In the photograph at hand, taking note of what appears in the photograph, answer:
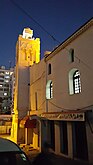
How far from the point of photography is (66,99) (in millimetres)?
13750

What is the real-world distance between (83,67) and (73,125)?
14.3 feet

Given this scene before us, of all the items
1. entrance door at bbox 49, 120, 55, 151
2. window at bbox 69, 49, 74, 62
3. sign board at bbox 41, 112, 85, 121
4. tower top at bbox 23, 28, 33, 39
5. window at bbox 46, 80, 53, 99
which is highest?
tower top at bbox 23, 28, 33, 39

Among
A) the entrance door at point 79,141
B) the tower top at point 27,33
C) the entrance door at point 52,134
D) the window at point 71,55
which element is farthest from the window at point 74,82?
the tower top at point 27,33

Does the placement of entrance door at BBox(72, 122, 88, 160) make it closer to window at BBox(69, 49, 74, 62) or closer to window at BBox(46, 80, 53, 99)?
window at BBox(69, 49, 74, 62)

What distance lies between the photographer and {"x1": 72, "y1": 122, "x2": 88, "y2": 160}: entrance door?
1170 cm

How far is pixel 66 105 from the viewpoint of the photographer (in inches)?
539

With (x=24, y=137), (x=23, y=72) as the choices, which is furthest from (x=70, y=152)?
(x=23, y=72)

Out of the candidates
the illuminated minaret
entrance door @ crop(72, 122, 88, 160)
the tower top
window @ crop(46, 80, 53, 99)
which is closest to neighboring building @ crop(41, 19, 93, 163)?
entrance door @ crop(72, 122, 88, 160)

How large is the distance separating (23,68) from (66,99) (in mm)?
12093

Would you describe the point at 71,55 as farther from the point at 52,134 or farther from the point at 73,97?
the point at 52,134

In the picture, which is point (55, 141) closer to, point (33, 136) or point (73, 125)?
point (73, 125)

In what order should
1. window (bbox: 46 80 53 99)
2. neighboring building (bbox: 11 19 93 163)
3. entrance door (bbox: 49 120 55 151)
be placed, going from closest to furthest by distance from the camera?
neighboring building (bbox: 11 19 93 163), entrance door (bbox: 49 120 55 151), window (bbox: 46 80 53 99)

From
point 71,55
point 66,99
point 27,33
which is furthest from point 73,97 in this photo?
point 27,33

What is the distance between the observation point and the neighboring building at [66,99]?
448 inches
